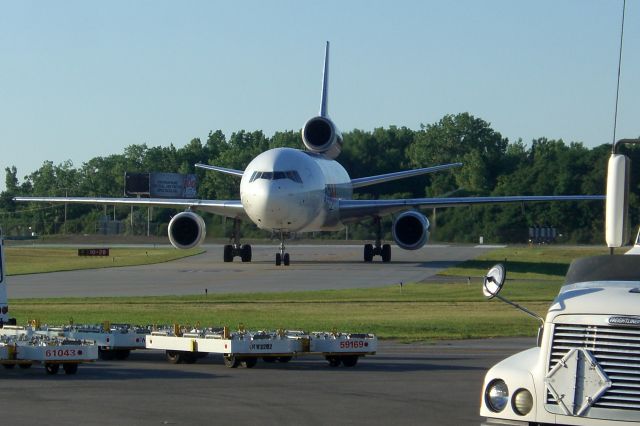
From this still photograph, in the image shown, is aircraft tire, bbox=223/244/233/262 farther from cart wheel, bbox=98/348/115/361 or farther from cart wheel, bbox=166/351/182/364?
cart wheel, bbox=166/351/182/364

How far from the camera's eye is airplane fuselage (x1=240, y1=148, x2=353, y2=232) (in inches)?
1730

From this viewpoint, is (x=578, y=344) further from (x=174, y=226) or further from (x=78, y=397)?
(x=174, y=226)

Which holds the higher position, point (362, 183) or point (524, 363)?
point (362, 183)

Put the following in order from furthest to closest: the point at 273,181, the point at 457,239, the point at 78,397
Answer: the point at 457,239 < the point at 273,181 < the point at 78,397

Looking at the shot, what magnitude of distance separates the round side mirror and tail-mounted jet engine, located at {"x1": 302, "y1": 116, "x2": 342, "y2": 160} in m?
44.9

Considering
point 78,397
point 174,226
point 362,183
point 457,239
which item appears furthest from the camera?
point 457,239

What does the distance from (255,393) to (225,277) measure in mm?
27586

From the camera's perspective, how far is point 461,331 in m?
23.7

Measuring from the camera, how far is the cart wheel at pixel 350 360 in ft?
55.8

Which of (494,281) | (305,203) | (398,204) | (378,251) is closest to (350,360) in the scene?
(494,281)

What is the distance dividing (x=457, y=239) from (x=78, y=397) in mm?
66170

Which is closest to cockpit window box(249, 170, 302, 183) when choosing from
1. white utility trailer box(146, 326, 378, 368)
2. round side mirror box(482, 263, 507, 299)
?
white utility trailer box(146, 326, 378, 368)

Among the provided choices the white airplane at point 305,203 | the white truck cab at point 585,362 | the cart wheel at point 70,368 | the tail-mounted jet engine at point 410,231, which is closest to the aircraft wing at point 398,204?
the white airplane at point 305,203

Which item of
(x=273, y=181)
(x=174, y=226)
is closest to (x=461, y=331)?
(x=273, y=181)
